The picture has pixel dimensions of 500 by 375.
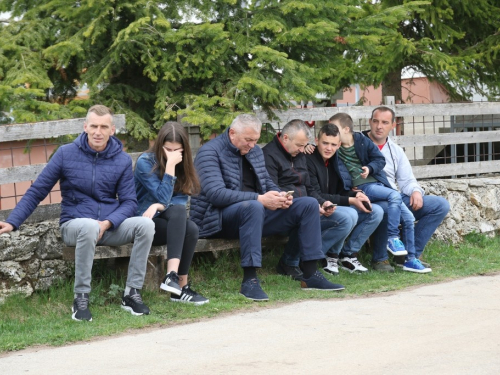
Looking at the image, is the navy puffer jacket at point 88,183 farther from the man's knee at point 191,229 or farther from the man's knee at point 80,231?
the man's knee at point 191,229

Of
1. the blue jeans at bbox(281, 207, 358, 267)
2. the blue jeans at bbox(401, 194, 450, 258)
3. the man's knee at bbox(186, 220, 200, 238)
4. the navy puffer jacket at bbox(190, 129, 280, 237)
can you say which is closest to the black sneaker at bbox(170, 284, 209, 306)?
the man's knee at bbox(186, 220, 200, 238)

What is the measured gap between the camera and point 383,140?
7.89 m

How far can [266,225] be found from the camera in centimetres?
679

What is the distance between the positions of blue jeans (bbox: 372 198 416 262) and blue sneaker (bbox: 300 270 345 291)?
1.11m

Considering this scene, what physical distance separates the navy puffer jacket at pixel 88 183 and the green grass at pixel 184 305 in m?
0.64

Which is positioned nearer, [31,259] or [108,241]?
[108,241]

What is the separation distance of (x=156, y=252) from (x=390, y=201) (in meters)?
2.45

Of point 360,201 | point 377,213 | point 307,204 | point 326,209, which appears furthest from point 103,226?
point 377,213

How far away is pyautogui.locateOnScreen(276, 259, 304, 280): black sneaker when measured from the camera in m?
7.02

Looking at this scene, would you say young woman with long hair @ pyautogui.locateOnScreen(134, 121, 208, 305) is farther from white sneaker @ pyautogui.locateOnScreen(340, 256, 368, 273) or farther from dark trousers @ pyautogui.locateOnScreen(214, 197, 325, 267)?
white sneaker @ pyautogui.locateOnScreen(340, 256, 368, 273)

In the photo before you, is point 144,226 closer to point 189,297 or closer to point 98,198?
point 98,198

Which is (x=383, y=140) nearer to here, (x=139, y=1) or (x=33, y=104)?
(x=139, y=1)

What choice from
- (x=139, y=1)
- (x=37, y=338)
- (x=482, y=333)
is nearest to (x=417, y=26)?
(x=139, y=1)

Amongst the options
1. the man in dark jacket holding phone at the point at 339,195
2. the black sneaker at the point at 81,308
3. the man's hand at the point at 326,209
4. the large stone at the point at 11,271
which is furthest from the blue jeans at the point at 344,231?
the large stone at the point at 11,271
